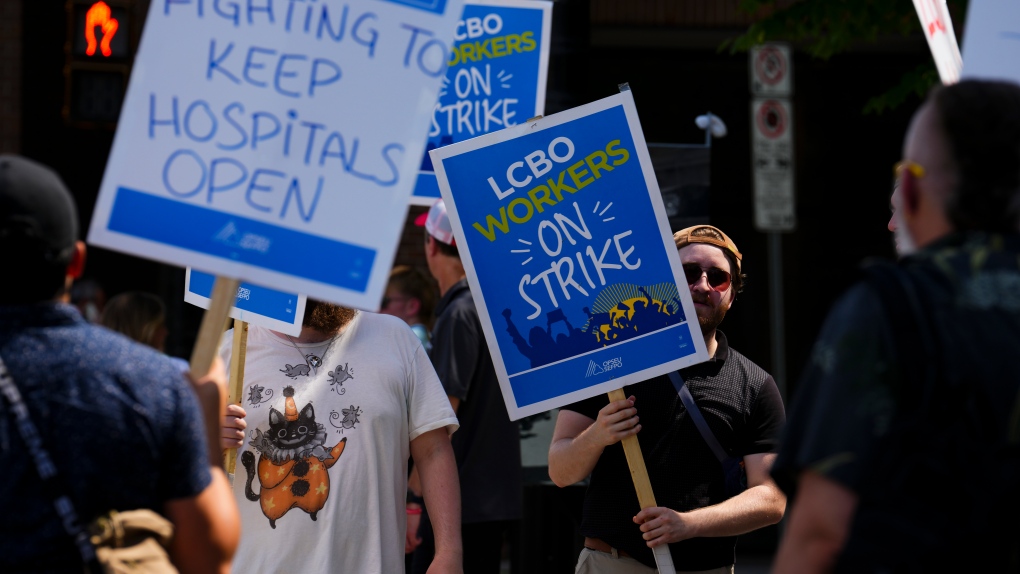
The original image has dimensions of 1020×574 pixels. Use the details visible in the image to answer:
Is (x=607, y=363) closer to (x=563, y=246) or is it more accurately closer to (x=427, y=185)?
(x=563, y=246)

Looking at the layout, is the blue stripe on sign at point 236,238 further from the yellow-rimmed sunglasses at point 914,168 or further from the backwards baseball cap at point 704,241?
the backwards baseball cap at point 704,241

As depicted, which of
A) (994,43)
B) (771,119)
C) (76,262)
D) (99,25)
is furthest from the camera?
(99,25)

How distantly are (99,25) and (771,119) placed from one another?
4.39m

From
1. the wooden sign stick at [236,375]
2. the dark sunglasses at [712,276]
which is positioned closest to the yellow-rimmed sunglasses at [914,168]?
the dark sunglasses at [712,276]

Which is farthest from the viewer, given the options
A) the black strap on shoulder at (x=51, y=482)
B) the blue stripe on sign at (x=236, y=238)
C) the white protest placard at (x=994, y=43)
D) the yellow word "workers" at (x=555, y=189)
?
the yellow word "workers" at (x=555, y=189)

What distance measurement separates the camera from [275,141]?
103 inches


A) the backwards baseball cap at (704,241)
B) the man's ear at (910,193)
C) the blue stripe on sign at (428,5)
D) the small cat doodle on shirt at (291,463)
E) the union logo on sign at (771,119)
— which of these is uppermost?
the blue stripe on sign at (428,5)

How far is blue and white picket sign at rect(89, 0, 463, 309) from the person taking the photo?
2.56 metres

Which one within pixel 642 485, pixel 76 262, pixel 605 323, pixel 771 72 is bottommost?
pixel 642 485

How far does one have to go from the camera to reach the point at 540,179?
3686 mm

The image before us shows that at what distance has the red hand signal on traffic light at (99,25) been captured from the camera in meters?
8.36

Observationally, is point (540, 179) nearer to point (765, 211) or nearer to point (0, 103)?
point (765, 211)

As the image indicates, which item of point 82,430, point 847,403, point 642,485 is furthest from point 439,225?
point 847,403

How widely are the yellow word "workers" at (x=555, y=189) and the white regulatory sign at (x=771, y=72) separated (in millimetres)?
4134
